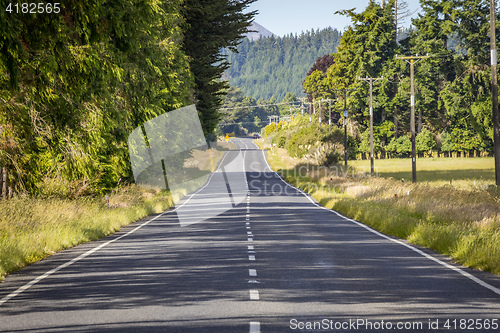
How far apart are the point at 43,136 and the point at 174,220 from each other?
9.13 meters

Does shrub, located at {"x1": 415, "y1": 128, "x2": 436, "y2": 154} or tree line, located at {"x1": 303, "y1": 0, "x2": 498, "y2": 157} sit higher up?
tree line, located at {"x1": 303, "y1": 0, "x2": 498, "y2": 157}

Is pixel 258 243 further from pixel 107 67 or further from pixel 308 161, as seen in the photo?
pixel 308 161

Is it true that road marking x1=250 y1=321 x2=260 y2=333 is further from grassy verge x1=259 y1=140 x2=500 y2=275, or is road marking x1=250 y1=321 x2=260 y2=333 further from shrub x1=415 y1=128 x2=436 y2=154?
shrub x1=415 y1=128 x2=436 y2=154

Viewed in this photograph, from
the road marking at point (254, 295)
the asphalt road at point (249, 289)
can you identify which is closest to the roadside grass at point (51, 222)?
→ the asphalt road at point (249, 289)

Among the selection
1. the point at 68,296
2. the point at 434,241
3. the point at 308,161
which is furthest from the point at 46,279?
the point at 308,161

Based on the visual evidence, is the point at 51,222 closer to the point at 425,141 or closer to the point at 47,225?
the point at 47,225

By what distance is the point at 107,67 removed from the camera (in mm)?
13859

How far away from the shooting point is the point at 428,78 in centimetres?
9069

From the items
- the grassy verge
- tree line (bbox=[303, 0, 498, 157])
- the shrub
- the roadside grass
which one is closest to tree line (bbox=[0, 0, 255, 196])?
the roadside grass

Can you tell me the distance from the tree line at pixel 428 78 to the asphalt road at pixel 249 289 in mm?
75198

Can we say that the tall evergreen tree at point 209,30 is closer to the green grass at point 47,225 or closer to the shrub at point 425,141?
the green grass at point 47,225

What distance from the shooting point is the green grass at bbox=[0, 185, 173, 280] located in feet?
44.3

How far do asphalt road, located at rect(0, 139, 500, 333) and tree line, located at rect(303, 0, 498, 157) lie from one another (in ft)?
247

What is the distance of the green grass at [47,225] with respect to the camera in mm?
13492
